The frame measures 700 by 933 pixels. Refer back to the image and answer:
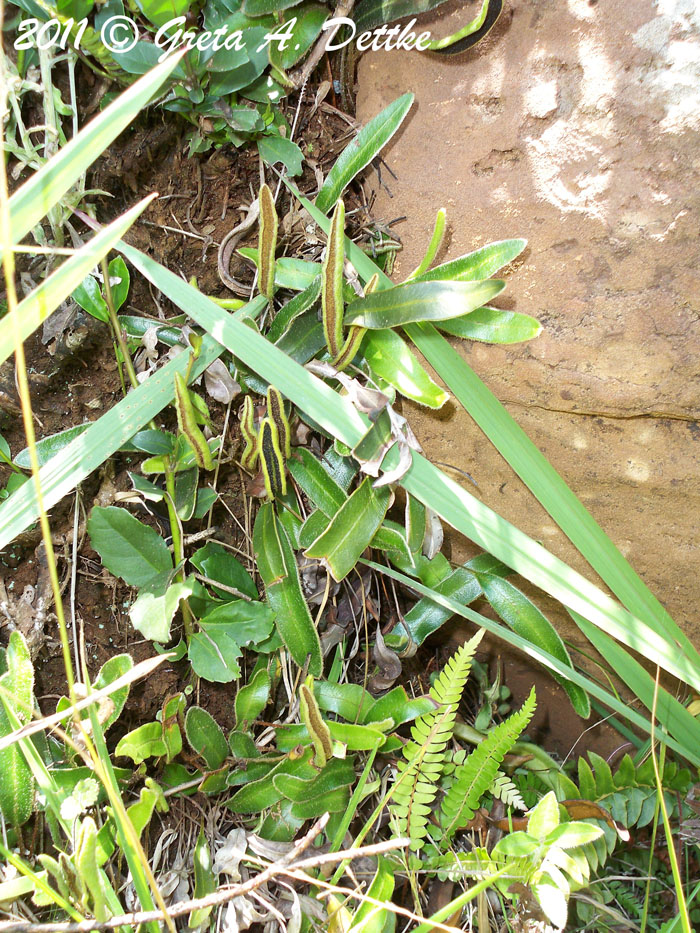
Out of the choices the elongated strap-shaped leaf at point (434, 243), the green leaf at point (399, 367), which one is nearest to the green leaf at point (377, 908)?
the green leaf at point (399, 367)

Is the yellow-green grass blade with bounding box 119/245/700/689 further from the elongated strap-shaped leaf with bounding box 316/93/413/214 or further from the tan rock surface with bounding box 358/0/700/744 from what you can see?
the elongated strap-shaped leaf with bounding box 316/93/413/214

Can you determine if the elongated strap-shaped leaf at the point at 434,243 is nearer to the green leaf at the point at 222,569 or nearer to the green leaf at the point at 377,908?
the green leaf at the point at 222,569

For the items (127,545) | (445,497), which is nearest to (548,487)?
(445,497)

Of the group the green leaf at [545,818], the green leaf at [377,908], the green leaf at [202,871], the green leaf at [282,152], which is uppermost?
the green leaf at [282,152]

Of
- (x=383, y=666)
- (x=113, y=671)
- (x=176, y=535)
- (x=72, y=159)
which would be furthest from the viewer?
(x=383, y=666)

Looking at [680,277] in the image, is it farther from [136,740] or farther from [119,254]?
[136,740]

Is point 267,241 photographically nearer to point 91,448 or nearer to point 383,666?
point 91,448
